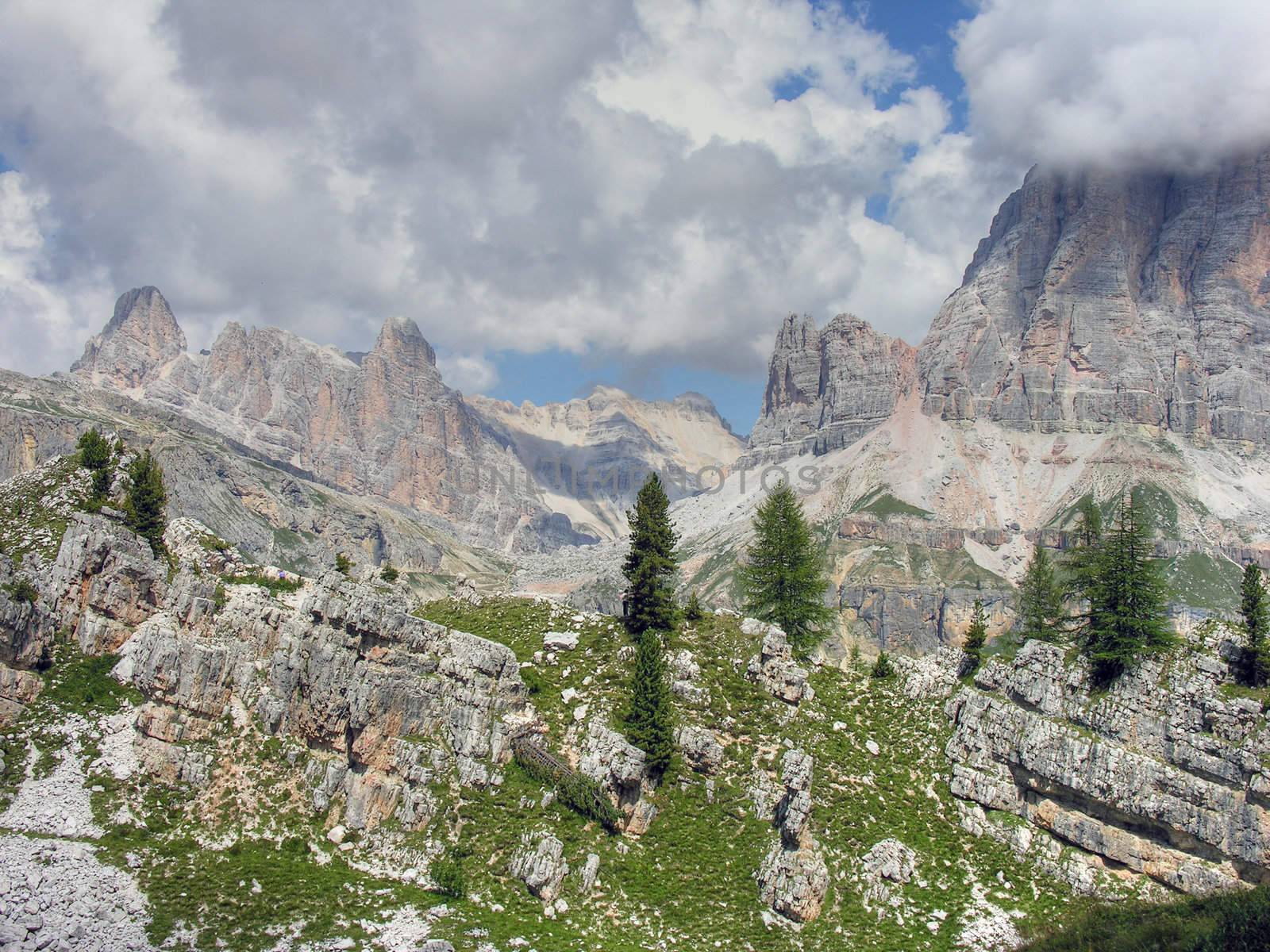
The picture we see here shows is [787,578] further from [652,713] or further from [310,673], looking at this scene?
[310,673]

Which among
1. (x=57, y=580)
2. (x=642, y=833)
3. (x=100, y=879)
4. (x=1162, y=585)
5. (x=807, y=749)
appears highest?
(x=1162, y=585)

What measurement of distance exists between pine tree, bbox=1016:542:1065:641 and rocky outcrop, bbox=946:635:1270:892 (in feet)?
A: 45.2

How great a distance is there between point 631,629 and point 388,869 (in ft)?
79.9

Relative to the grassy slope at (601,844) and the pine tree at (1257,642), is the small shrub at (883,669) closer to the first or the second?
the grassy slope at (601,844)

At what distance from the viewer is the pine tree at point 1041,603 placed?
72000 millimetres

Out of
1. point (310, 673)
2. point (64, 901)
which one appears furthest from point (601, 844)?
point (64, 901)

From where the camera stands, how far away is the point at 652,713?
54125 millimetres

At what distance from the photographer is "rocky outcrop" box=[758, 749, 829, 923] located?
46.7 meters

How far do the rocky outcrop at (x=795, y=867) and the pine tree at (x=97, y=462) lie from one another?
2386 inches

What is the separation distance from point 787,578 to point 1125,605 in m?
25.3

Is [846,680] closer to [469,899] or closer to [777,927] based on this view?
[777,927]

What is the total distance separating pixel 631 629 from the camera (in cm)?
6562

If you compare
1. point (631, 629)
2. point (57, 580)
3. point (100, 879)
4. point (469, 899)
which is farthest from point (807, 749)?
point (57, 580)

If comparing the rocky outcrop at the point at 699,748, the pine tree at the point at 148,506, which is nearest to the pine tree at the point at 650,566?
the rocky outcrop at the point at 699,748
